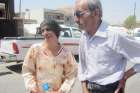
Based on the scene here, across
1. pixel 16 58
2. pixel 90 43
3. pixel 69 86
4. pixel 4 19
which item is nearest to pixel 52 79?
pixel 69 86

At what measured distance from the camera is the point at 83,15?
10.4ft

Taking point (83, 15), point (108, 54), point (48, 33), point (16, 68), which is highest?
point (83, 15)

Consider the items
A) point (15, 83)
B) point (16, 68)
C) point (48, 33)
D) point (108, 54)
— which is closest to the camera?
point (108, 54)

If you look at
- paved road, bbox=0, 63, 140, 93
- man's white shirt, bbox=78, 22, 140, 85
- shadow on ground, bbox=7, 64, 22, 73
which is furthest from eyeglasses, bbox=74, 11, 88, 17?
shadow on ground, bbox=7, 64, 22, 73

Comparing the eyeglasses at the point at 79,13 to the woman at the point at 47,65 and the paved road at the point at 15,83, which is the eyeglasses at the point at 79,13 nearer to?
the woman at the point at 47,65

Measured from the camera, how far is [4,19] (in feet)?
87.7

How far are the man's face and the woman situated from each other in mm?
666

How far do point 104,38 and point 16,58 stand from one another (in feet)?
32.5

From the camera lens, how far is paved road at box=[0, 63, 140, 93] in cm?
962

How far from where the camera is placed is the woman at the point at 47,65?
3842mm

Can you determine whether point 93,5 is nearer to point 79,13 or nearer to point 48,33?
point 79,13

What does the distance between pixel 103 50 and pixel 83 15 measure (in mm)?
337

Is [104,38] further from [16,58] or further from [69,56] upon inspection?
[16,58]

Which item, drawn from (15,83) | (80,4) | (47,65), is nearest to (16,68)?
(15,83)
